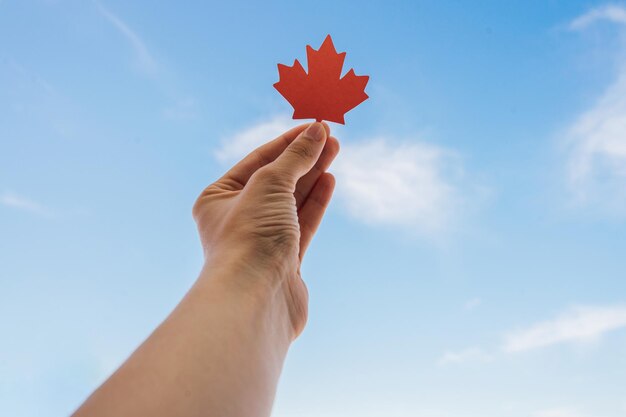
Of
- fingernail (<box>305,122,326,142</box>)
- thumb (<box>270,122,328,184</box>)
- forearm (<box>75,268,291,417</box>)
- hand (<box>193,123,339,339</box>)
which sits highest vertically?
fingernail (<box>305,122,326,142</box>)

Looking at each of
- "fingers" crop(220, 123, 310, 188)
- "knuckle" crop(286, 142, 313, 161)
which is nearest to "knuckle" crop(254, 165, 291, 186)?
"knuckle" crop(286, 142, 313, 161)

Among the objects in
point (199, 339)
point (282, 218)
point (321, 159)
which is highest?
point (321, 159)

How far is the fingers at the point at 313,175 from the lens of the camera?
3.10 metres

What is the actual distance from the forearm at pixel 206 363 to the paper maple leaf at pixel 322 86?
1300 millimetres

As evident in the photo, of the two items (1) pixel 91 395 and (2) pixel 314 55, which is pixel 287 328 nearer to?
(1) pixel 91 395

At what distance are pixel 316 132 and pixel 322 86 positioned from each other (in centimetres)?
42

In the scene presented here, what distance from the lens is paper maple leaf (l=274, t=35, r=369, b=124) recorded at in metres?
3.03

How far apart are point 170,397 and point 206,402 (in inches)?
3.9

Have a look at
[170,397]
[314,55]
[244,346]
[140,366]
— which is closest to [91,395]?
[140,366]

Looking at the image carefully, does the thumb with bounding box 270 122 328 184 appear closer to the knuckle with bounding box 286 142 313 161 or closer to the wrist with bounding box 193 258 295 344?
the knuckle with bounding box 286 142 313 161

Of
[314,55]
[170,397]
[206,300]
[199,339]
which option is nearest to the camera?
[170,397]

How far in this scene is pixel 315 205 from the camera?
3.20 m

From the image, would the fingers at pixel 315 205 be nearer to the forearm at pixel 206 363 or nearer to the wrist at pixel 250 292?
the wrist at pixel 250 292

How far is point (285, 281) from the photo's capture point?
91.2 inches
